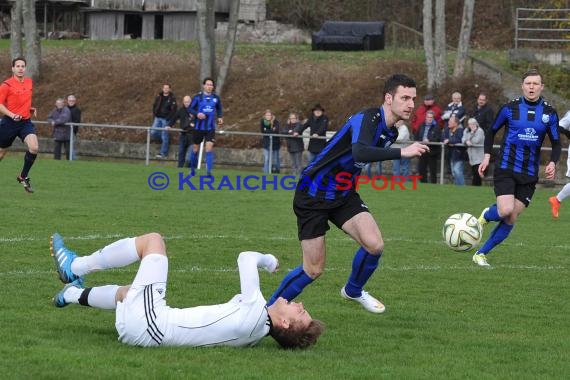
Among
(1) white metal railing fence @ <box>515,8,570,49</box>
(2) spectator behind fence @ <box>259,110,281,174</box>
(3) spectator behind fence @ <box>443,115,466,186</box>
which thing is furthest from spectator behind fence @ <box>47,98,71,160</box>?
(1) white metal railing fence @ <box>515,8,570,49</box>

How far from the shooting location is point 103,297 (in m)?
7.24

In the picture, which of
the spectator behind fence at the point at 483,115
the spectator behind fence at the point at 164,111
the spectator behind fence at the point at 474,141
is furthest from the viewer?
the spectator behind fence at the point at 164,111

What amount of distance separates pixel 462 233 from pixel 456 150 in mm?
12931

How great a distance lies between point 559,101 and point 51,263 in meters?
21.9

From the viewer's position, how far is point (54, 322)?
25.2 ft

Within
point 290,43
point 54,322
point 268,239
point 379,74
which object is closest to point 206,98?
point 268,239

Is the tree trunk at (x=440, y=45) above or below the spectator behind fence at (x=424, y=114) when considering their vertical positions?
above

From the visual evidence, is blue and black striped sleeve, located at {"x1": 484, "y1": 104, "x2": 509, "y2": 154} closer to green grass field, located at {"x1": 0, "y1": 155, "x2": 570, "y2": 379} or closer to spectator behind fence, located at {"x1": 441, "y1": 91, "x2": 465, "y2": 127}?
green grass field, located at {"x1": 0, "y1": 155, "x2": 570, "y2": 379}

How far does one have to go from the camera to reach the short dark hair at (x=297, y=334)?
22.8 ft

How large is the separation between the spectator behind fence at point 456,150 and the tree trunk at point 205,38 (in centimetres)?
1187

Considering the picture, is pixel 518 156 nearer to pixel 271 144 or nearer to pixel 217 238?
pixel 217 238

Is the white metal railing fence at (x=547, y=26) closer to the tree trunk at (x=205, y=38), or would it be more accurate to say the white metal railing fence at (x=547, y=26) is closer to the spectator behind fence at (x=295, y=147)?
the tree trunk at (x=205, y=38)

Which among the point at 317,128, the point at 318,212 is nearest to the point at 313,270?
the point at 318,212

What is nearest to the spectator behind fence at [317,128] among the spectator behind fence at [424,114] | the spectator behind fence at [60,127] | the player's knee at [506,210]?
the spectator behind fence at [424,114]
